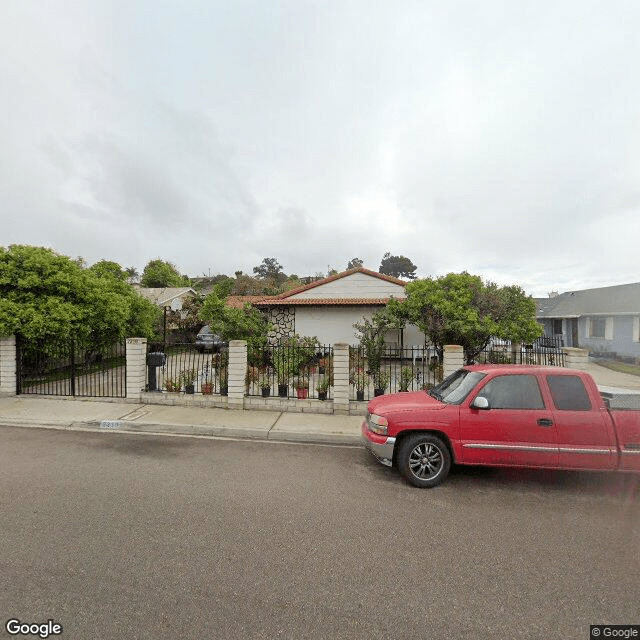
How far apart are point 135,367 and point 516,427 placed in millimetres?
8991

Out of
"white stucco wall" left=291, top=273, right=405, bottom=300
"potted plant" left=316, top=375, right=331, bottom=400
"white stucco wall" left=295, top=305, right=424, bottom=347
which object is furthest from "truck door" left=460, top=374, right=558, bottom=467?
"white stucco wall" left=291, top=273, right=405, bottom=300

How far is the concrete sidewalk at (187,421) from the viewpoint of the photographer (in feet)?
22.3

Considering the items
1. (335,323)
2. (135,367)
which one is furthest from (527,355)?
(135,367)

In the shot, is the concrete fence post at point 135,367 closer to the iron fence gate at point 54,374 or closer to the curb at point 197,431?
the iron fence gate at point 54,374

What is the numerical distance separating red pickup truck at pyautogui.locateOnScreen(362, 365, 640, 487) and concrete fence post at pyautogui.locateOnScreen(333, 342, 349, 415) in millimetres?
3352

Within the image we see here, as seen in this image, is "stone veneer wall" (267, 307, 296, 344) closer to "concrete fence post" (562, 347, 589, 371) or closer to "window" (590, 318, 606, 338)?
"concrete fence post" (562, 347, 589, 371)

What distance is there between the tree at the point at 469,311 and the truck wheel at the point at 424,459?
680 centimetres

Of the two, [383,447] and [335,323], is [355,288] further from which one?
[383,447]

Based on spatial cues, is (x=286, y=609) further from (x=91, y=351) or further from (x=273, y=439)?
(x=91, y=351)

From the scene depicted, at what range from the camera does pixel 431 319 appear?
1179 cm

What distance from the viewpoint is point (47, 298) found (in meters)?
10.3

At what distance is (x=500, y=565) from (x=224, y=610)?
2429mm

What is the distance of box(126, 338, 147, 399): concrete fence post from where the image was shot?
8.97 metres

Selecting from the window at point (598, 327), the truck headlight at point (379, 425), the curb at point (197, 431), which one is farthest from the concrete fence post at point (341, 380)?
the window at point (598, 327)
